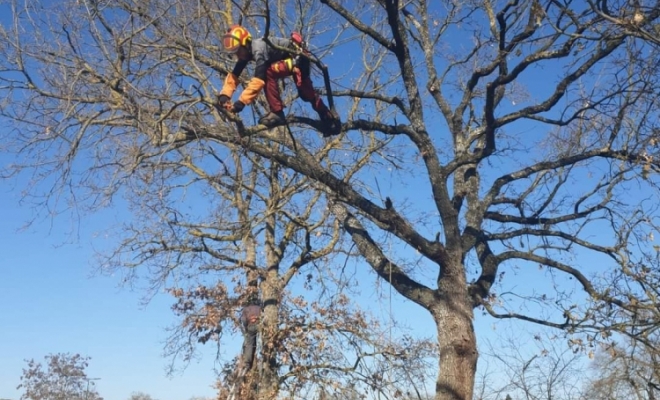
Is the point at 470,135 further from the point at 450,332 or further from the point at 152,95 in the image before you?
the point at 152,95

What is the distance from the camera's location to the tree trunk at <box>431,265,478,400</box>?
6109 mm

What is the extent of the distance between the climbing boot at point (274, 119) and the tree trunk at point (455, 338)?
2156 millimetres

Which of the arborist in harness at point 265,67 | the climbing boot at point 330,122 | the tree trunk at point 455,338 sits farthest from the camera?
the climbing boot at point 330,122

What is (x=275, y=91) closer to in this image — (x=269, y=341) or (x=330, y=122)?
(x=330, y=122)

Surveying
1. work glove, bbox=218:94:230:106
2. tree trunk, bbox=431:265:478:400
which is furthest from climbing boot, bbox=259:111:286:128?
tree trunk, bbox=431:265:478:400

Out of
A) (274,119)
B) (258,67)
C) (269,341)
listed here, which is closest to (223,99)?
(258,67)

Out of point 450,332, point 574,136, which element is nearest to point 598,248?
point 574,136

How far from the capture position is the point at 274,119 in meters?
6.31

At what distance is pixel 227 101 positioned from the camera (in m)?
5.85

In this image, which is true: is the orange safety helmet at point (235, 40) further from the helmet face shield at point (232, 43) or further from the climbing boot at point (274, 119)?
the climbing boot at point (274, 119)

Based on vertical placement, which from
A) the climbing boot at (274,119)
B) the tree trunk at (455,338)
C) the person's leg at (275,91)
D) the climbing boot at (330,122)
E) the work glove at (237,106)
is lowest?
the tree trunk at (455,338)

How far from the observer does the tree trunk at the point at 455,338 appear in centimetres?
611

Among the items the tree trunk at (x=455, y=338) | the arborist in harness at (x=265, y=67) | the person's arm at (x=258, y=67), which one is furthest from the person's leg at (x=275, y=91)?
the tree trunk at (x=455, y=338)

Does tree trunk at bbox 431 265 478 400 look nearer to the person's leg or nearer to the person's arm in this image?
the person's leg
